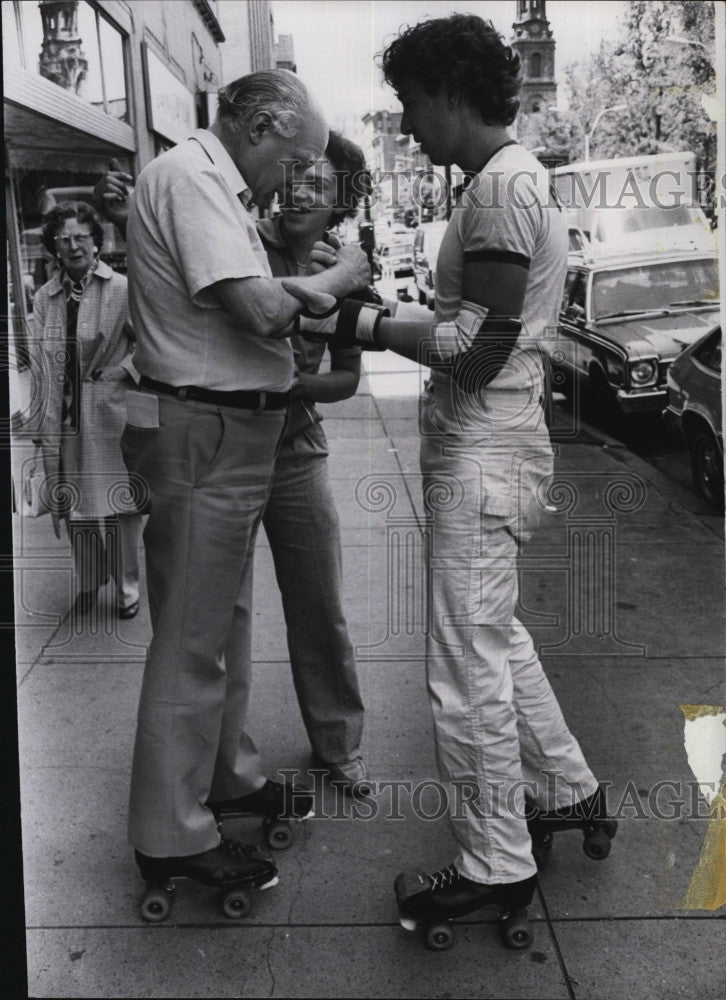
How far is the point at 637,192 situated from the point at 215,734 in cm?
162

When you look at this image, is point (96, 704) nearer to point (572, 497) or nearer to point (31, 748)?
point (31, 748)

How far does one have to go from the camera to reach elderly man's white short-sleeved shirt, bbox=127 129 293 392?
2.22 m

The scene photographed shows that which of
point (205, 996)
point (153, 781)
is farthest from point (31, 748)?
point (205, 996)

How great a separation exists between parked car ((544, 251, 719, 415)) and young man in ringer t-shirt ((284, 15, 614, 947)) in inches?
37.6

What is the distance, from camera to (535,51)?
7.78ft

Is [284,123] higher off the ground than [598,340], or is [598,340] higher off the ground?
[284,123]

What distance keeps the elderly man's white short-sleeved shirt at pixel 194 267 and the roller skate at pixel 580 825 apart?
1248 mm

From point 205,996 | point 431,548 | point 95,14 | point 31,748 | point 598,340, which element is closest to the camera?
point 205,996

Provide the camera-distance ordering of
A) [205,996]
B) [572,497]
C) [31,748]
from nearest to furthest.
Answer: [205,996] → [31,748] → [572,497]

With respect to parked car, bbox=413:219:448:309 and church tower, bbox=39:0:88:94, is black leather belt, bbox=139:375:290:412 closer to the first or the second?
parked car, bbox=413:219:448:309

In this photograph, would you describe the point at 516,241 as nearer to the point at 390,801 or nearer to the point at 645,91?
the point at 645,91

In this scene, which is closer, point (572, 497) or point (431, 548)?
point (431, 548)

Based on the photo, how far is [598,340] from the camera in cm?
520

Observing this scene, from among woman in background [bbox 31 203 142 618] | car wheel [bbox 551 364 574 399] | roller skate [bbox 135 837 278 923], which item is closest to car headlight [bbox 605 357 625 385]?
car wheel [bbox 551 364 574 399]
